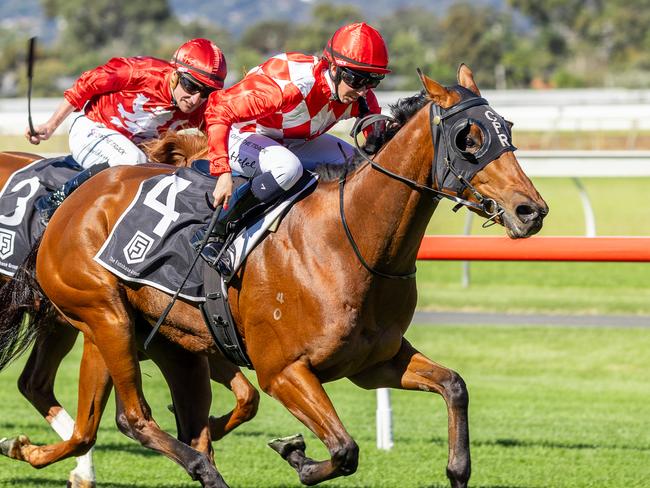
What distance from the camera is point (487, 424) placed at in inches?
296

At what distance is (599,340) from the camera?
10539mm

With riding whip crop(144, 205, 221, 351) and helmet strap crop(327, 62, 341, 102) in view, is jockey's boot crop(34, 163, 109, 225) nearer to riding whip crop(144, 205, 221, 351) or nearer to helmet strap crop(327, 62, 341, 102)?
riding whip crop(144, 205, 221, 351)

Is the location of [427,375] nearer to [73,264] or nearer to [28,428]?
[73,264]

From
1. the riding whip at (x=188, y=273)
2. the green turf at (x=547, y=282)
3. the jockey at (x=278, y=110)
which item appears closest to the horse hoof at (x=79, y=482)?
the riding whip at (x=188, y=273)

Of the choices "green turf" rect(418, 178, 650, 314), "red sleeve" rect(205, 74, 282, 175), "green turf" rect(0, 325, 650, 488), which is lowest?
"green turf" rect(418, 178, 650, 314)

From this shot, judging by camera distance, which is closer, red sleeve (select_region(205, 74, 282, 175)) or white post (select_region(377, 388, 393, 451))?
red sleeve (select_region(205, 74, 282, 175))

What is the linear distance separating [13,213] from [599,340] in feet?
20.2

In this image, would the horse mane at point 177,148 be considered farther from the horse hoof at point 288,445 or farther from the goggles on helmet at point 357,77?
the horse hoof at point 288,445

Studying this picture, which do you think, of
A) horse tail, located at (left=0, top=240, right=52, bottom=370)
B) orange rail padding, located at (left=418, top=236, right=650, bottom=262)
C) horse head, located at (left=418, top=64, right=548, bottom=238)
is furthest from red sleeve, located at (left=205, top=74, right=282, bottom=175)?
orange rail padding, located at (left=418, top=236, right=650, bottom=262)

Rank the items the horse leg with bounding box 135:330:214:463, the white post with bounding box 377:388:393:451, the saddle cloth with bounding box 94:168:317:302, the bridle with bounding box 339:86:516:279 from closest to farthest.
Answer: the bridle with bounding box 339:86:516:279 → the saddle cloth with bounding box 94:168:317:302 → the horse leg with bounding box 135:330:214:463 → the white post with bounding box 377:388:393:451

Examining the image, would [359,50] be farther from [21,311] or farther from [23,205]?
[21,311]

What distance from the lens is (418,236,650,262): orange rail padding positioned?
607 cm

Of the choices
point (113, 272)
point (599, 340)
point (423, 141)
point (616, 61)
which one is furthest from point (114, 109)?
point (616, 61)

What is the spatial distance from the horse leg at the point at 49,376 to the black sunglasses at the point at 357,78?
202 cm
